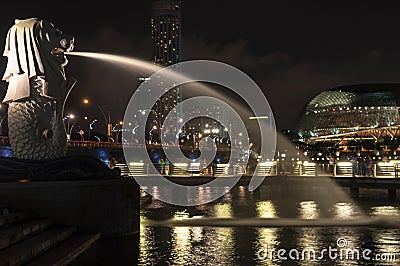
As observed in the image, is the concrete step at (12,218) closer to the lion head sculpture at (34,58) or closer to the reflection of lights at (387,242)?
the lion head sculpture at (34,58)

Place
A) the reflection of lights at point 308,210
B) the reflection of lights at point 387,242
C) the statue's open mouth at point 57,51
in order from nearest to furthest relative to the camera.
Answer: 1. the reflection of lights at point 387,242
2. the statue's open mouth at point 57,51
3. the reflection of lights at point 308,210

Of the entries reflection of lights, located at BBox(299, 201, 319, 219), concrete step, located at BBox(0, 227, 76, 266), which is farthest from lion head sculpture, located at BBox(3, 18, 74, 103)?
reflection of lights, located at BBox(299, 201, 319, 219)

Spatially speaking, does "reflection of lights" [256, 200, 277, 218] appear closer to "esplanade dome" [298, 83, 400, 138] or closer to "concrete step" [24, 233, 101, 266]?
"concrete step" [24, 233, 101, 266]

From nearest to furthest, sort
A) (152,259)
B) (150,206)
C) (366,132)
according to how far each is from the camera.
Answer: (152,259) → (150,206) → (366,132)

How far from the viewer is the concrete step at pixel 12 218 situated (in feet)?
40.1

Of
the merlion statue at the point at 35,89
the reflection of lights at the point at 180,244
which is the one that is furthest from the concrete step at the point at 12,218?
the reflection of lights at the point at 180,244

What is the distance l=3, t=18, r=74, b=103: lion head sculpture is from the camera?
17.2 metres

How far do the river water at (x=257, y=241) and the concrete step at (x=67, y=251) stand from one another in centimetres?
54

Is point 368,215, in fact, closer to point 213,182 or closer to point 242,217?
point 242,217

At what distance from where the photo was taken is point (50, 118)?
57.2 feet

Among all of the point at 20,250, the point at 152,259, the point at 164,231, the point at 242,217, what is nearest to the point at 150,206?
the point at 242,217

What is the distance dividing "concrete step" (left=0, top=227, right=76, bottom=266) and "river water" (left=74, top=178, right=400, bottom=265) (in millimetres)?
1148

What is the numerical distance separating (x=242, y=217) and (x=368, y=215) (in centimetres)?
539

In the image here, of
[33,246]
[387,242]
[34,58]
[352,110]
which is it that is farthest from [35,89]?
[352,110]
